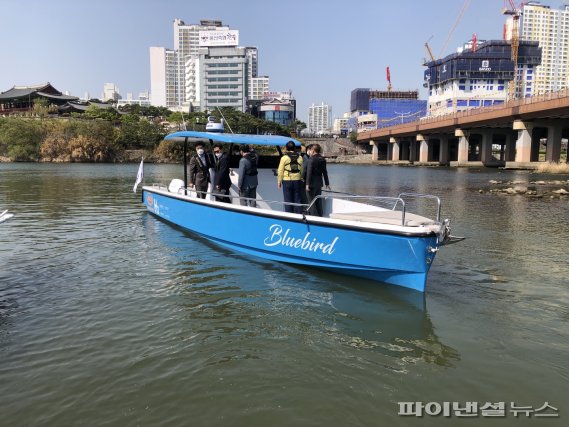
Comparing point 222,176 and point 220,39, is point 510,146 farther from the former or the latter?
point 220,39

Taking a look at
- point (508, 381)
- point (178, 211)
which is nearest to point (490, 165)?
point (178, 211)

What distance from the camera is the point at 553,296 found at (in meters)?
7.31

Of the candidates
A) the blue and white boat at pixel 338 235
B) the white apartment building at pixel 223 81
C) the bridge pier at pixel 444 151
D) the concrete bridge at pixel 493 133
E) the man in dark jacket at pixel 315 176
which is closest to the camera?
the blue and white boat at pixel 338 235

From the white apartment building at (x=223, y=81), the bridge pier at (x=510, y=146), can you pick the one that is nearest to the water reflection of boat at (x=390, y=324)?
the bridge pier at (x=510, y=146)

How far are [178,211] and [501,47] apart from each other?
168319 mm

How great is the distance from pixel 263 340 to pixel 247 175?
533cm

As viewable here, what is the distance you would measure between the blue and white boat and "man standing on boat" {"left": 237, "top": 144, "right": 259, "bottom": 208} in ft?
1.49

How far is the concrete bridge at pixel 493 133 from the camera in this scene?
155 feet

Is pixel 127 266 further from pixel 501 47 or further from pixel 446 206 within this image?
pixel 501 47

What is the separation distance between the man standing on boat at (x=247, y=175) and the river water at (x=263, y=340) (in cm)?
154

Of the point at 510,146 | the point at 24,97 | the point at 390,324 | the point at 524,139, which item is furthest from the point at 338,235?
the point at 24,97

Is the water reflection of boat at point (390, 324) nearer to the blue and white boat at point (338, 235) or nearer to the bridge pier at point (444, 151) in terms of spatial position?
the blue and white boat at point (338, 235)

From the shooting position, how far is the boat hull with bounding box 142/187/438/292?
697 centimetres

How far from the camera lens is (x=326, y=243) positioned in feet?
25.5
